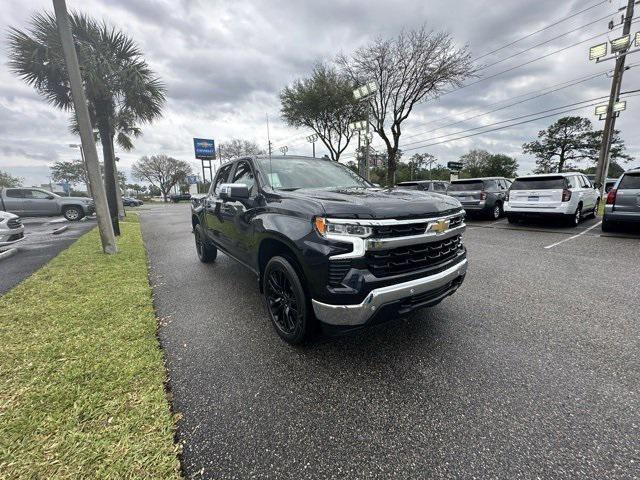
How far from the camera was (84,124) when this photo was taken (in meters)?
5.92

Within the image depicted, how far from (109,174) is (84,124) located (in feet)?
13.4

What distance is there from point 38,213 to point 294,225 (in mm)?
18833

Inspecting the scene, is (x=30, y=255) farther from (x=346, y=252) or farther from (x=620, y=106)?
(x=620, y=106)

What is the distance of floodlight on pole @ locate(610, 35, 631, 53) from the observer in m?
12.7

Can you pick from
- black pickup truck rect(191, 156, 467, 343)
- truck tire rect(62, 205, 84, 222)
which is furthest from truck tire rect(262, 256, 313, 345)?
truck tire rect(62, 205, 84, 222)

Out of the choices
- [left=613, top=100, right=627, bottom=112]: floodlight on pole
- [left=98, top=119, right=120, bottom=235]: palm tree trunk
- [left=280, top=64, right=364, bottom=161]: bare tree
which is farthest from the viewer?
[left=280, top=64, right=364, bottom=161]: bare tree

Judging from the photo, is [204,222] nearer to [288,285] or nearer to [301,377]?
[288,285]

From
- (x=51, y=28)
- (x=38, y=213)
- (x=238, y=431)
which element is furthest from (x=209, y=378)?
(x=38, y=213)

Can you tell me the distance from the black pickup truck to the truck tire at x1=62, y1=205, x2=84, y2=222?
16872 mm

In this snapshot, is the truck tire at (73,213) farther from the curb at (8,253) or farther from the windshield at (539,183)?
the windshield at (539,183)

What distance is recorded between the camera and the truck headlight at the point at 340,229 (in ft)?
7.06

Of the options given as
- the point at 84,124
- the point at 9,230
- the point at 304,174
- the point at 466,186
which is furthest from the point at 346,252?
the point at 466,186

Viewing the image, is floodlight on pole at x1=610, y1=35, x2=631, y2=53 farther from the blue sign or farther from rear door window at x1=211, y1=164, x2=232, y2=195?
the blue sign

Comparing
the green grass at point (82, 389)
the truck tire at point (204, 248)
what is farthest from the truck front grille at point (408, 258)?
the truck tire at point (204, 248)
